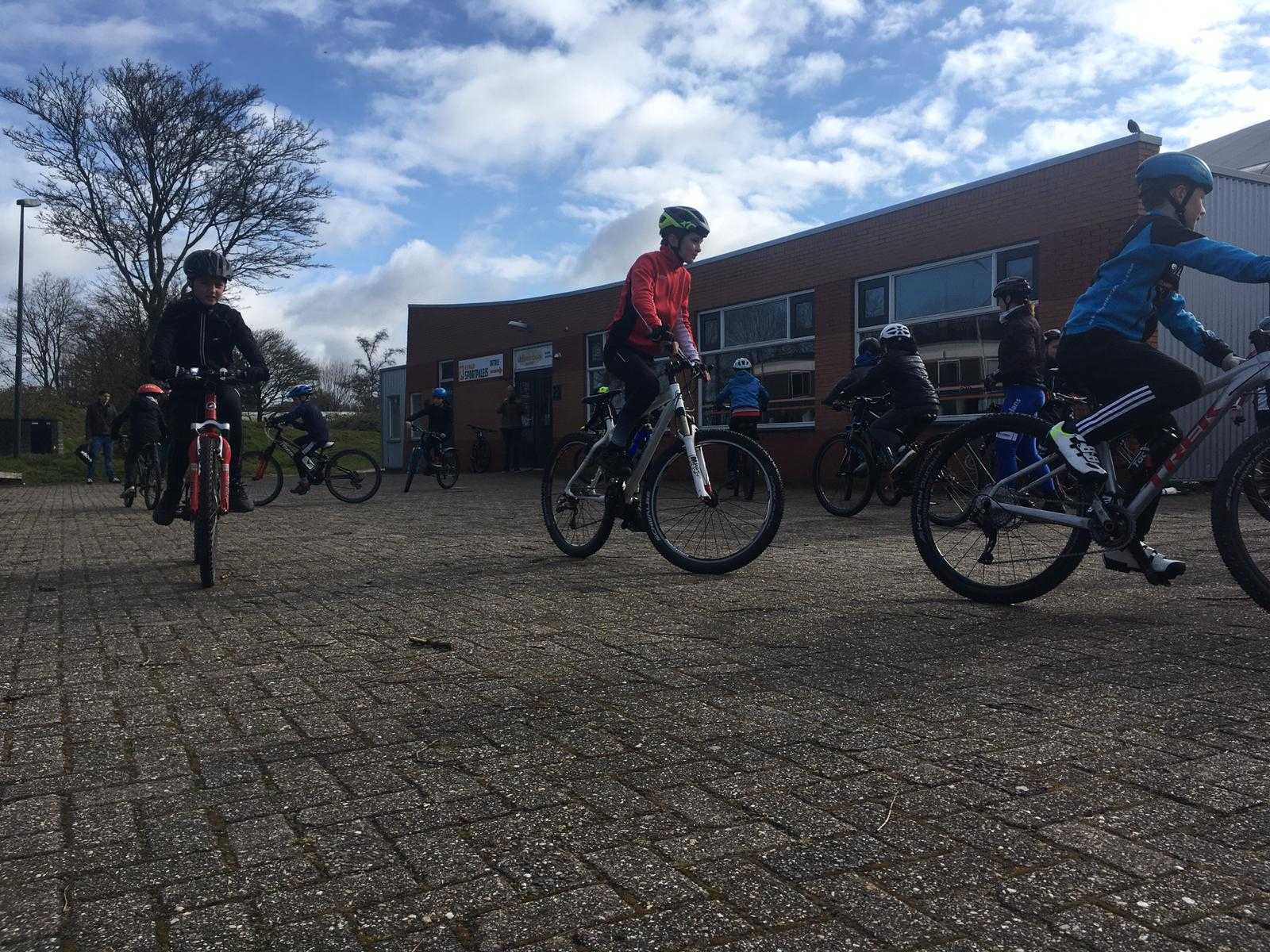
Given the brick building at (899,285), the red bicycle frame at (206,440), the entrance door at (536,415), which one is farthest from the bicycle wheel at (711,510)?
the entrance door at (536,415)

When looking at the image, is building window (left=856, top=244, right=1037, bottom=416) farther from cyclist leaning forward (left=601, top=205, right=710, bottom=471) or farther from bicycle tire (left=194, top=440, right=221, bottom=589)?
bicycle tire (left=194, top=440, right=221, bottom=589)

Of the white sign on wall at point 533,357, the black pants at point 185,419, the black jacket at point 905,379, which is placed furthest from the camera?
the white sign on wall at point 533,357

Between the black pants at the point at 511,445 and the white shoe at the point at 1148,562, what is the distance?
1938 cm

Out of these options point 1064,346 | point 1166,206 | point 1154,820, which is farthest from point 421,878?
point 1166,206

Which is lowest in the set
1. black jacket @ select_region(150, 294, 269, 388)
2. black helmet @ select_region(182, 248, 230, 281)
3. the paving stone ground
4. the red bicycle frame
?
the paving stone ground

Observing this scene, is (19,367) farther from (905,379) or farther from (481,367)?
(905,379)

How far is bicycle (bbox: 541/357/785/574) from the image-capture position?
5258mm

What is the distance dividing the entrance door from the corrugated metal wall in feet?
50.1

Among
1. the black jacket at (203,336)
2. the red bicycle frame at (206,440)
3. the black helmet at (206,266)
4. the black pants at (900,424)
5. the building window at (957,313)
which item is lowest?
the red bicycle frame at (206,440)

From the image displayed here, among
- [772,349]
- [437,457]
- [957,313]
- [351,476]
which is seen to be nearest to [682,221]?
[351,476]

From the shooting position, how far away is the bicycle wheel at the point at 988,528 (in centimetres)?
403

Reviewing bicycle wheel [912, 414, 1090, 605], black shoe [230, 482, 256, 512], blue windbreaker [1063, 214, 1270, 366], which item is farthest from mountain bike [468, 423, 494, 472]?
blue windbreaker [1063, 214, 1270, 366]

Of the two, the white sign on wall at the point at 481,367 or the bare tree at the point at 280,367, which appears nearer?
the white sign on wall at the point at 481,367

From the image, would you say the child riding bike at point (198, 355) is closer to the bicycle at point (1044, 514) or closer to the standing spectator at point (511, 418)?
the bicycle at point (1044, 514)
